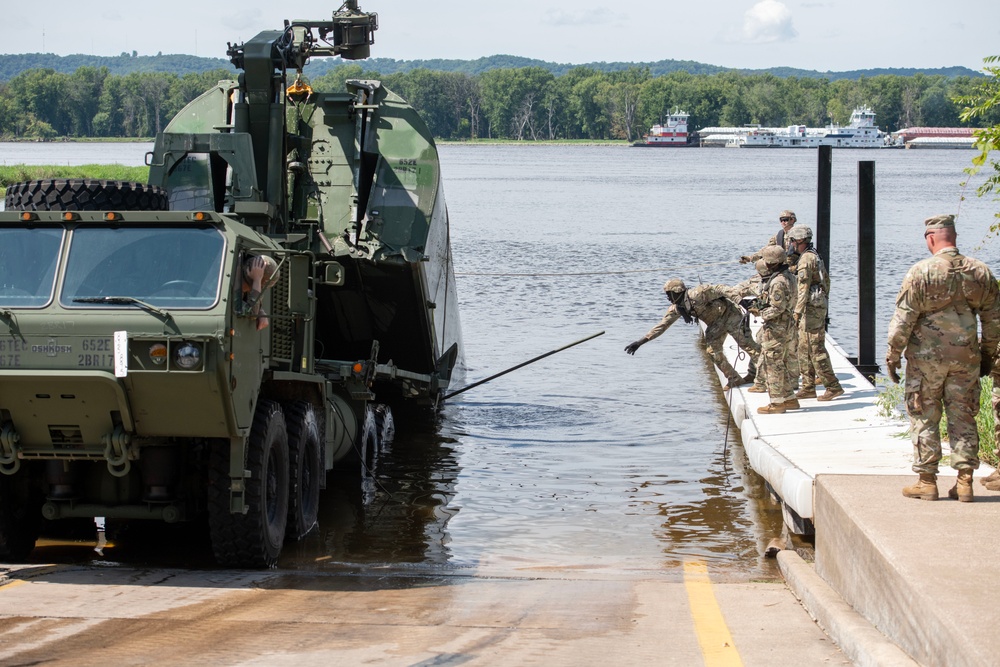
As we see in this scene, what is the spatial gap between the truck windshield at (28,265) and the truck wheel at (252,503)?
1.40 m

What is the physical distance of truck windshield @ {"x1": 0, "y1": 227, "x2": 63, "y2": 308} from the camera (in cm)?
808

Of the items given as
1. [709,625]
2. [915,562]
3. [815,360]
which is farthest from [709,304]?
[915,562]

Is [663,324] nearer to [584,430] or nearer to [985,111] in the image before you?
[584,430]

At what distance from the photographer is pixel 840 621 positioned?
6.65m

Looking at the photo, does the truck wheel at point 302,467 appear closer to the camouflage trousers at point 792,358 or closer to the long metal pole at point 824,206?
the camouflage trousers at point 792,358

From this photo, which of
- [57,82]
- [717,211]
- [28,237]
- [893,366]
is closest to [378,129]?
[28,237]

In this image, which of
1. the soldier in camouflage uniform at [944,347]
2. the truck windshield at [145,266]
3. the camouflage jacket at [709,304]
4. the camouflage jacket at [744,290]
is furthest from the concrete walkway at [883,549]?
the truck windshield at [145,266]

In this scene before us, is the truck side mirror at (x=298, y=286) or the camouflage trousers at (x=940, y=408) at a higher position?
the truck side mirror at (x=298, y=286)

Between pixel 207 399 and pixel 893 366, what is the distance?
3.93 meters

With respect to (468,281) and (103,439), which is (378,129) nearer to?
(103,439)

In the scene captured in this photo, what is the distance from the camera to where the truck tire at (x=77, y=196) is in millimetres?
8992

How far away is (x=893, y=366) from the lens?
8.05m

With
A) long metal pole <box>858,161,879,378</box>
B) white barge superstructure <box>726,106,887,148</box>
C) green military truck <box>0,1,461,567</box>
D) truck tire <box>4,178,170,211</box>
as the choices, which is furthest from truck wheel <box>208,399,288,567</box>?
white barge superstructure <box>726,106,887,148</box>

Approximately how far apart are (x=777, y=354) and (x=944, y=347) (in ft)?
15.3
